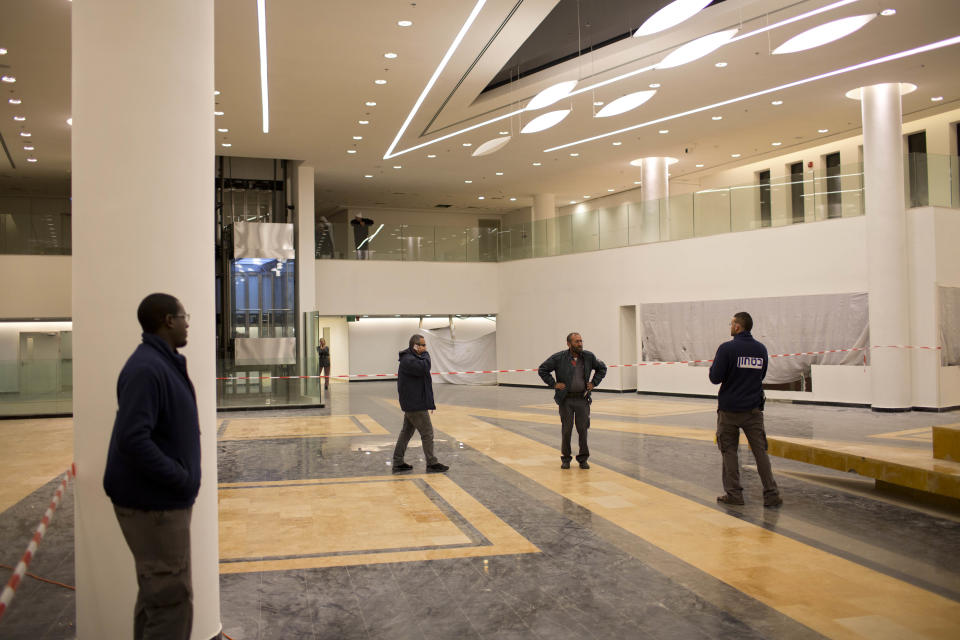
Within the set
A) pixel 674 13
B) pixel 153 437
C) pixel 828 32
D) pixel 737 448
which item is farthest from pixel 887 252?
pixel 153 437

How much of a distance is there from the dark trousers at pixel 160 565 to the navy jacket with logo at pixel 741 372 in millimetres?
5214

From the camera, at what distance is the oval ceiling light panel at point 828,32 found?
9.36 meters

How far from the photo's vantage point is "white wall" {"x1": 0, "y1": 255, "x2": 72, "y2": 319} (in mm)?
20234

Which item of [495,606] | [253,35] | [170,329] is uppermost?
[253,35]

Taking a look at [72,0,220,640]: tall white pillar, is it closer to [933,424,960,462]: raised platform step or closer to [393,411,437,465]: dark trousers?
[393,411,437,465]: dark trousers

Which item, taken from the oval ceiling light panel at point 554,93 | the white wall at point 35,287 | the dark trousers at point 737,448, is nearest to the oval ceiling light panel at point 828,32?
the oval ceiling light panel at point 554,93

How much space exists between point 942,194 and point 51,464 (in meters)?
15.9

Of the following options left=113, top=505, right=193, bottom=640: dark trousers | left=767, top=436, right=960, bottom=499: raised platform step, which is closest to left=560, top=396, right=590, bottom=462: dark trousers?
left=767, top=436, right=960, bottom=499: raised platform step

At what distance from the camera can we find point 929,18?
1167 cm

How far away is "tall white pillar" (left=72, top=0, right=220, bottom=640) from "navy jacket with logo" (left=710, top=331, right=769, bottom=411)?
4837 millimetres

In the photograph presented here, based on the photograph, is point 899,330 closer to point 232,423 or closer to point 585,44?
point 585,44

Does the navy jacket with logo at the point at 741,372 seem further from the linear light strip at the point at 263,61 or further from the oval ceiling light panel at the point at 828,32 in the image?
the linear light strip at the point at 263,61

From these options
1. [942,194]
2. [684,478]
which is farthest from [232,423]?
[942,194]

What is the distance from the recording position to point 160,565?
309 centimetres
